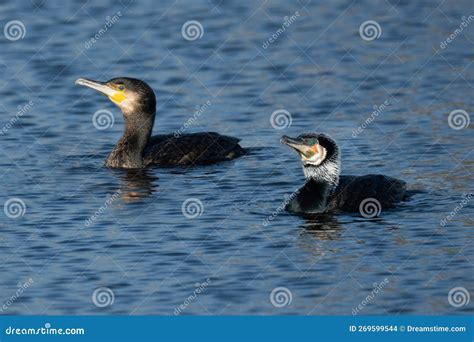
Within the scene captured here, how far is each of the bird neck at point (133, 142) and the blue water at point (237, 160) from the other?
0.23m

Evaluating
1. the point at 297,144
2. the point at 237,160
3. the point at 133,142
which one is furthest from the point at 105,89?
the point at 297,144

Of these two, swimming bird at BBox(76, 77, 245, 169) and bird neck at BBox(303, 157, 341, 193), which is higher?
bird neck at BBox(303, 157, 341, 193)

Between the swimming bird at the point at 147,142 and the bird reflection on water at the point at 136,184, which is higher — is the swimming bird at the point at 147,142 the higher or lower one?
the higher one

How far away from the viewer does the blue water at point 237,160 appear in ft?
50.5

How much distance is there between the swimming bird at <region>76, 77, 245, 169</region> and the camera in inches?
810

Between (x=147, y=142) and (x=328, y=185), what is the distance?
3.91 metres

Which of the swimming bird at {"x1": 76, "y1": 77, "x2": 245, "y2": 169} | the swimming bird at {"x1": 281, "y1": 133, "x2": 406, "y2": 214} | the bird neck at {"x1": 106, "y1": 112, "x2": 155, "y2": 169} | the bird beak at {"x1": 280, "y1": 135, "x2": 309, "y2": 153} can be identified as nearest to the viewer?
the swimming bird at {"x1": 281, "y1": 133, "x2": 406, "y2": 214}

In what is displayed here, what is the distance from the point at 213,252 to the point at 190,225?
1.07m

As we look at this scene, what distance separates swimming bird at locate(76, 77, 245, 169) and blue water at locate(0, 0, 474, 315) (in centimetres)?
22

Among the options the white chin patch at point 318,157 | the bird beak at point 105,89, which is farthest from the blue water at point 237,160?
the bird beak at point 105,89

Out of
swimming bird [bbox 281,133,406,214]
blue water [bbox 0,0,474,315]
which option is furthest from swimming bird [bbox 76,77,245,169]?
swimming bird [bbox 281,133,406,214]

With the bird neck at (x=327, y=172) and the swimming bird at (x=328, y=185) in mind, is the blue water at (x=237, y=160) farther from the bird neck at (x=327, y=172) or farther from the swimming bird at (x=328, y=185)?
the bird neck at (x=327, y=172)

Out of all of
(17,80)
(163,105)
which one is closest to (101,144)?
(163,105)

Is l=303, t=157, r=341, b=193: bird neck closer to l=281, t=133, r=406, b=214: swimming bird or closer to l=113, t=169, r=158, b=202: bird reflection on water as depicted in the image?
l=281, t=133, r=406, b=214: swimming bird
